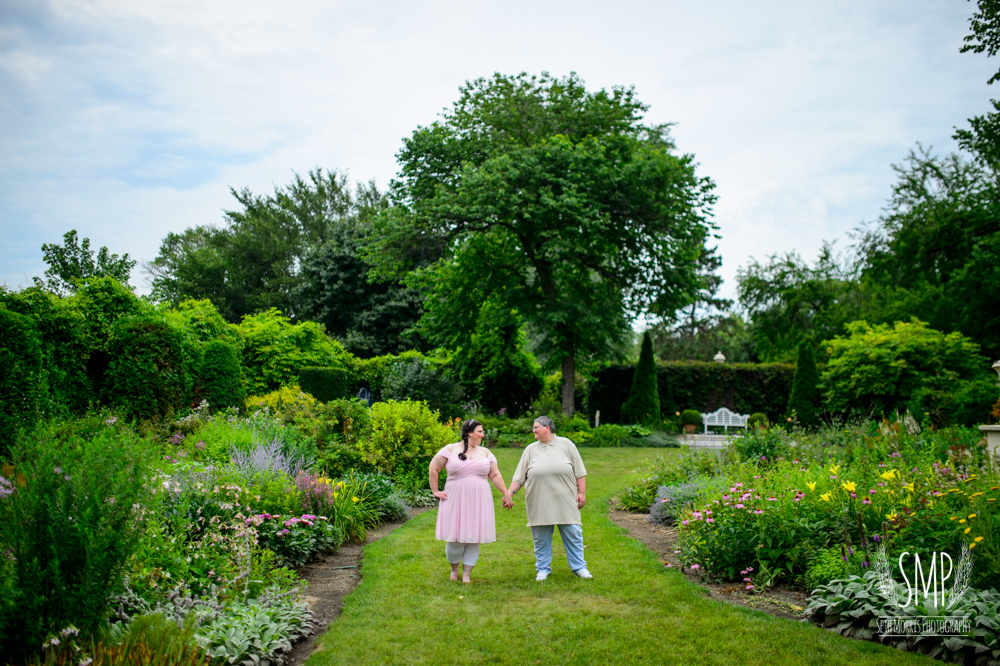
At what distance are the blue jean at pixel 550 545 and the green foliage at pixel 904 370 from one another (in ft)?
31.1

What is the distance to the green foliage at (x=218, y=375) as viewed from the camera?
1262cm

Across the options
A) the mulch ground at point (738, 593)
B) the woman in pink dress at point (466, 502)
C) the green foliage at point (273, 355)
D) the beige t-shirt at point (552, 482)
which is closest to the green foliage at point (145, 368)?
the green foliage at point (273, 355)

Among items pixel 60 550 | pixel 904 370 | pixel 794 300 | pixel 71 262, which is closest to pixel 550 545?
pixel 60 550

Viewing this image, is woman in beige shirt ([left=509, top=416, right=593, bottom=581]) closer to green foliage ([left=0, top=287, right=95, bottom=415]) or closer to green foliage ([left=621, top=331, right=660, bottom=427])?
green foliage ([left=0, top=287, right=95, bottom=415])

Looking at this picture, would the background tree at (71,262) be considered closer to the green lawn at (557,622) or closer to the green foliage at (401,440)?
the green foliage at (401,440)

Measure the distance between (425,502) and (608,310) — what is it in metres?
11.1

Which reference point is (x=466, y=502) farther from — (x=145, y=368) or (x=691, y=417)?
(x=691, y=417)

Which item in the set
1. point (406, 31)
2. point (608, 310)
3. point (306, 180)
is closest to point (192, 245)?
point (306, 180)

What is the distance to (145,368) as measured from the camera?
10758 millimetres

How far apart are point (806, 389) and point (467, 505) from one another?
1489cm

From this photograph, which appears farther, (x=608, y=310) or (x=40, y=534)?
(x=608, y=310)

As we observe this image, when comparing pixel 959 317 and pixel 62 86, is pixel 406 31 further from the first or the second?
pixel 959 317

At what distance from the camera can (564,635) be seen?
4055mm

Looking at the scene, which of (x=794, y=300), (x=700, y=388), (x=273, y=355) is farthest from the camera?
(x=794, y=300)
